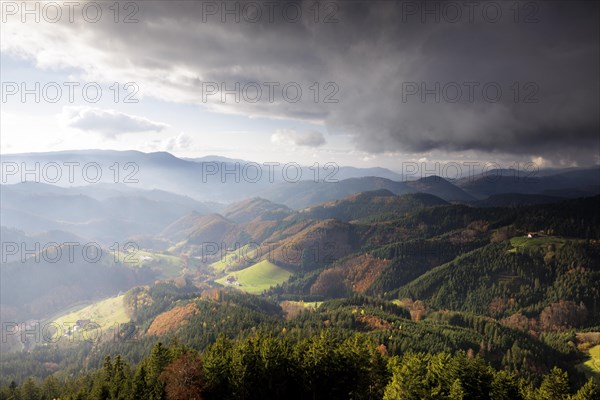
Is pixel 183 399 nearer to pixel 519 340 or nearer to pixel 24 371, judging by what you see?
pixel 519 340

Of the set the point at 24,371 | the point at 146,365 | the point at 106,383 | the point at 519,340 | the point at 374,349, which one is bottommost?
the point at 24,371

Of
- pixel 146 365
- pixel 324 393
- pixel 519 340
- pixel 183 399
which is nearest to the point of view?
pixel 183 399

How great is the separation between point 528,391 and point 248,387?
146ft

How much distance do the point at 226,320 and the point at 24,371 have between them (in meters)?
130

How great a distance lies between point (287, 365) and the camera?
56969 millimetres

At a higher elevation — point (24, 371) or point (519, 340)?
point (519, 340)

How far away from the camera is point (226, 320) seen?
17812cm

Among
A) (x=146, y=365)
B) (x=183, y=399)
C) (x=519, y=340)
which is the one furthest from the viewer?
(x=519, y=340)

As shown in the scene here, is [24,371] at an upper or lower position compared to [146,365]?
lower

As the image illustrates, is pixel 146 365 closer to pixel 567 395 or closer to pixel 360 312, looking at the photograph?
pixel 567 395

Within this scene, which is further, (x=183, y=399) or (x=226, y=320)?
(x=226, y=320)

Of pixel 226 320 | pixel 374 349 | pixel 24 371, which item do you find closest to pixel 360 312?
pixel 226 320

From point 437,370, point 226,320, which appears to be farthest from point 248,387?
point 226,320

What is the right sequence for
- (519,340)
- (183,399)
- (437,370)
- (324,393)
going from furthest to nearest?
(519,340)
(324,393)
(437,370)
(183,399)
